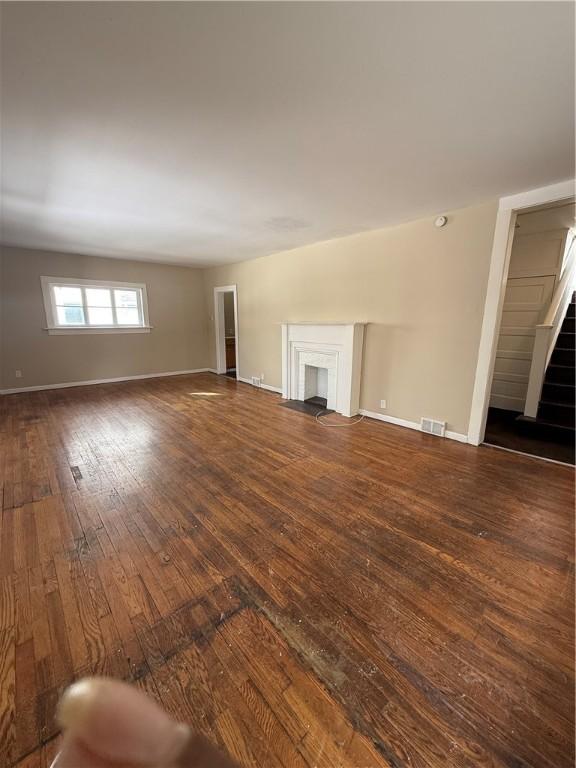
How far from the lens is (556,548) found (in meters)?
1.90

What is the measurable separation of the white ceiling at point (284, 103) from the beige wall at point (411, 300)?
0.47 meters

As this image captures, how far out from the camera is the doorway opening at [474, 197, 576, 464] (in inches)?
140

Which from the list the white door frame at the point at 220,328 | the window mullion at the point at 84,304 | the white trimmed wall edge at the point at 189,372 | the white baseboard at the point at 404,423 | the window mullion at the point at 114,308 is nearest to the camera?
the white baseboard at the point at 404,423

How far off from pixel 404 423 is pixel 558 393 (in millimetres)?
1940

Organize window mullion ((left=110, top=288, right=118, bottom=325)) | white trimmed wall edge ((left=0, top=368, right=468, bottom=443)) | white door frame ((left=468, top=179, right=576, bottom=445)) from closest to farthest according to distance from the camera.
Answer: white door frame ((left=468, top=179, right=576, bottom=445))
white trimmed wall edge ((left=0, top=368, right=468, bottom=443))
window mullion ((left=110, top=288, right=118, bottom=325))

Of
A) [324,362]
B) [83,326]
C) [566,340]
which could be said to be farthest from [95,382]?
[566,340]

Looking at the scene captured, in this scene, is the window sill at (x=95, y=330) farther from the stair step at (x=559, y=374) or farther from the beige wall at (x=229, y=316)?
the stair step at (x=559, y=374)

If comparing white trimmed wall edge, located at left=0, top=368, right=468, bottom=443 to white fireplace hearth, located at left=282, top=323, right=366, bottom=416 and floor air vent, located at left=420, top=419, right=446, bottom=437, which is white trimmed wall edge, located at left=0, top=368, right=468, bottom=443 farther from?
white fireplace hearth, located at left=282, top=323, right=366, bottom=416

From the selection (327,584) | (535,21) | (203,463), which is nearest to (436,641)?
(327,584)

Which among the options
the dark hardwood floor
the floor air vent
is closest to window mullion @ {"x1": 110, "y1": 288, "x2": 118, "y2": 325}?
the dark hardwood floor

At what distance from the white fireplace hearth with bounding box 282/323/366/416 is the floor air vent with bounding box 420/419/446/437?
938 mm

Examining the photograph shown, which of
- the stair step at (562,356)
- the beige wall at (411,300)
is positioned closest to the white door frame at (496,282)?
the beige wall at (411,300)

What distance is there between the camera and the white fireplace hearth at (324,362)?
13.5ft

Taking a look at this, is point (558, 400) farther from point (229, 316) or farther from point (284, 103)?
point (229, 316)
